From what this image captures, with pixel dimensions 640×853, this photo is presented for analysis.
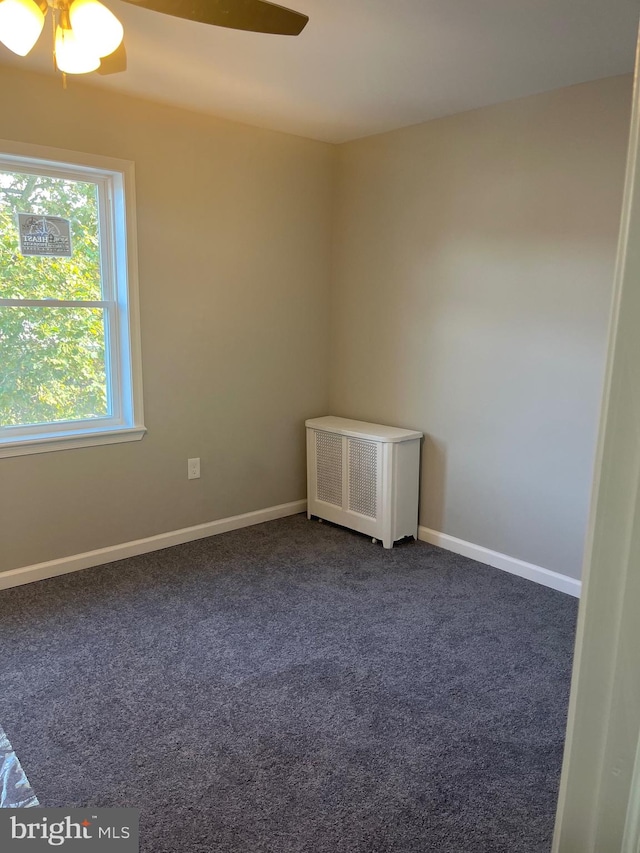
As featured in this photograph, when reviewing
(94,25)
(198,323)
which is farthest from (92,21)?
(198,323)

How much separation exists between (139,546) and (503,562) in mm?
2013

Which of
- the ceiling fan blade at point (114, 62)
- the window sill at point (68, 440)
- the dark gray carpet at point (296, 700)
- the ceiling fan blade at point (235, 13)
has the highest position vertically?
the ceiling fan blade at point (235, 13)

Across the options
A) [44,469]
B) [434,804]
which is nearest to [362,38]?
[44,469]

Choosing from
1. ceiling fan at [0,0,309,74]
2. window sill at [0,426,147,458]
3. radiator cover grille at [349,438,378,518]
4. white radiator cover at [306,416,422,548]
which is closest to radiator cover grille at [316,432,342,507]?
white radiator cover at [306,416,422,548]

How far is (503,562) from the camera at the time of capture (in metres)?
3.37

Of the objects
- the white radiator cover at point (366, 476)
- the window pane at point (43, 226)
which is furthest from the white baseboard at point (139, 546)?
the window pane at point (43, 226)

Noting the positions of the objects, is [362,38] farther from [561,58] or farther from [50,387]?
[50,387]

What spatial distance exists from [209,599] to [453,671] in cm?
121

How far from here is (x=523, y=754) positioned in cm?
197

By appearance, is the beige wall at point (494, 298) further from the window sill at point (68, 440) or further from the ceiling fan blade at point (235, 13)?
the ceiling fan blade at point (235, 13)

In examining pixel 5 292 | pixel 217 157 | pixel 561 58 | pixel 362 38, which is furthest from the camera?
pixel 217 157

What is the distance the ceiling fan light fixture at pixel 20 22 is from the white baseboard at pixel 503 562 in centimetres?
298

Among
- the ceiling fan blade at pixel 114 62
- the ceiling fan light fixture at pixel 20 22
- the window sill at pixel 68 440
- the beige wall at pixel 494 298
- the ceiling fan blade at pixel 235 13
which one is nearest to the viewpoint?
the ceiling fan light fixture at pixel 20 22

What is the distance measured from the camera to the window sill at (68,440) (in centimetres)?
300
